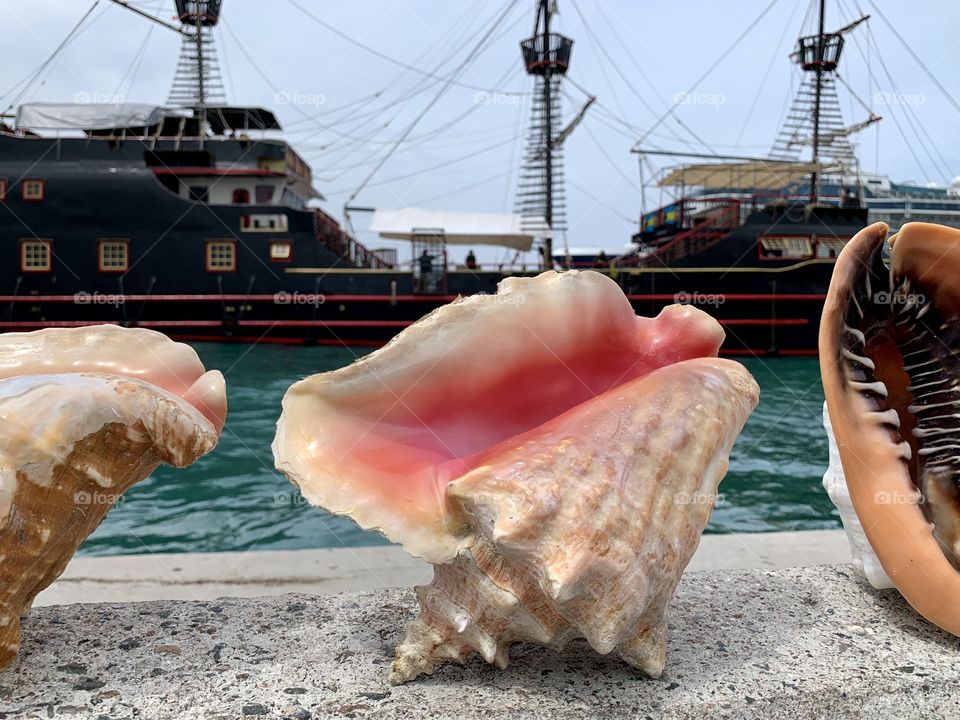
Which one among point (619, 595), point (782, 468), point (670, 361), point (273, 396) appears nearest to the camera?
point (619, 595)

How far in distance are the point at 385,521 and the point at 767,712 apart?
0.69 meters

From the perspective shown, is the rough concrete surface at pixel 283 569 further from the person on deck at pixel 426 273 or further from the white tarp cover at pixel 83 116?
the white tarp cover at pixel 83 116

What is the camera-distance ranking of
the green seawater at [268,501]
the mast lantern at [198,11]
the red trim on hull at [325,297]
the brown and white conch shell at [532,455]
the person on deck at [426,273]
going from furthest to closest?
the mast lantern at [198,11] → the person on deck at [426,273] → the red trim on hull at [325,297] → the green seawater at [268,501] → the brown and white conch shell at [532,455]

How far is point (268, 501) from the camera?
14.8 ft

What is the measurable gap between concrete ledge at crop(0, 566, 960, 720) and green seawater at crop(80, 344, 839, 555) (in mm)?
2002

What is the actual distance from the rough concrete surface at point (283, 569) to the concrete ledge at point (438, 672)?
1.96ft

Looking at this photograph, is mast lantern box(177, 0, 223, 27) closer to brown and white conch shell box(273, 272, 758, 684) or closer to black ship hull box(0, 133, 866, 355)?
black ship hull box(0, 133, 866, 355)

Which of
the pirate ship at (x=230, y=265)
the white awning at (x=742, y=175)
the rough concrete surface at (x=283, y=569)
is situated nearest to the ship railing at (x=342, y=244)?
the pirate ship at (x=230, y=265)

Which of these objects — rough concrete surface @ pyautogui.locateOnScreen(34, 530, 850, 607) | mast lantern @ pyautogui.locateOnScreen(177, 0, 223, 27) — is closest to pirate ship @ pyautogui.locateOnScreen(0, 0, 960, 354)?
mast lantern @ pyautogui.locateOnScreen(177, 0, 223, 27)

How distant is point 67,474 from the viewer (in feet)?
3.80

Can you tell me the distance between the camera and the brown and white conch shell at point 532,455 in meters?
1.09

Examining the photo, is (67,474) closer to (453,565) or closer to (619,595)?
(453,565)

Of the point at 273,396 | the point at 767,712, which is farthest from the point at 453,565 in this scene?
the point at 273,396

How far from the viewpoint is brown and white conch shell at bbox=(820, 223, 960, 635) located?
58.2 inches
